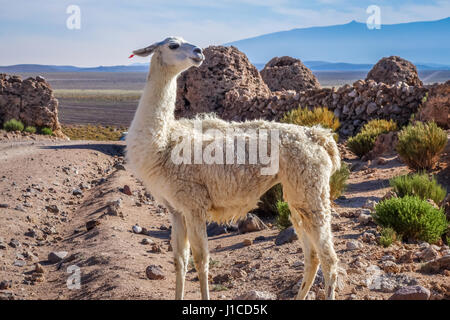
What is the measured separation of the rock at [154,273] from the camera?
652 cm

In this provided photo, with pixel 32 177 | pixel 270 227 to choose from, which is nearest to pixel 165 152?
pixel 270 227

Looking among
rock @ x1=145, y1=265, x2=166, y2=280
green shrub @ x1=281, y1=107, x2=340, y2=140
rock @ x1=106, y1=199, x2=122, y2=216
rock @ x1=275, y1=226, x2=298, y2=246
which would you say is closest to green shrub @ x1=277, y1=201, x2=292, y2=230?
rock @ x1=275, y1=226, x2=298, y2=246

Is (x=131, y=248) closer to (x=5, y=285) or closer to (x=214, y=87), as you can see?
(x=5, y=285)

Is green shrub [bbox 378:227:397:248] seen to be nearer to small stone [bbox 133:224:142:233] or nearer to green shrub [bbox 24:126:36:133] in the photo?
small stone [bbox 133:224:142:233]

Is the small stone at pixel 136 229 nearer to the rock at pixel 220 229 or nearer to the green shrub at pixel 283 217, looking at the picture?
the rock at pixel 220 229

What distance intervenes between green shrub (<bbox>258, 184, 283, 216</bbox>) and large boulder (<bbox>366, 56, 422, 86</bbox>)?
12315 millimetres

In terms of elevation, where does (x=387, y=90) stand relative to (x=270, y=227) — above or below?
above

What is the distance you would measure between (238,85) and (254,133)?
13.9 metres

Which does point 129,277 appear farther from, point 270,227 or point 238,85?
point 238,85

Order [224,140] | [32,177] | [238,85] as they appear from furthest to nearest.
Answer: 1. [238,85]
2. [32,177]
3. [224,140]

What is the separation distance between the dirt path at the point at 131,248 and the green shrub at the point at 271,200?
883mm

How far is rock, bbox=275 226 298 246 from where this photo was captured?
7.59m

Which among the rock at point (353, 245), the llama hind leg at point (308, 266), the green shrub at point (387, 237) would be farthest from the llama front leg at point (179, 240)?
the green shrub at point (387, 237)
